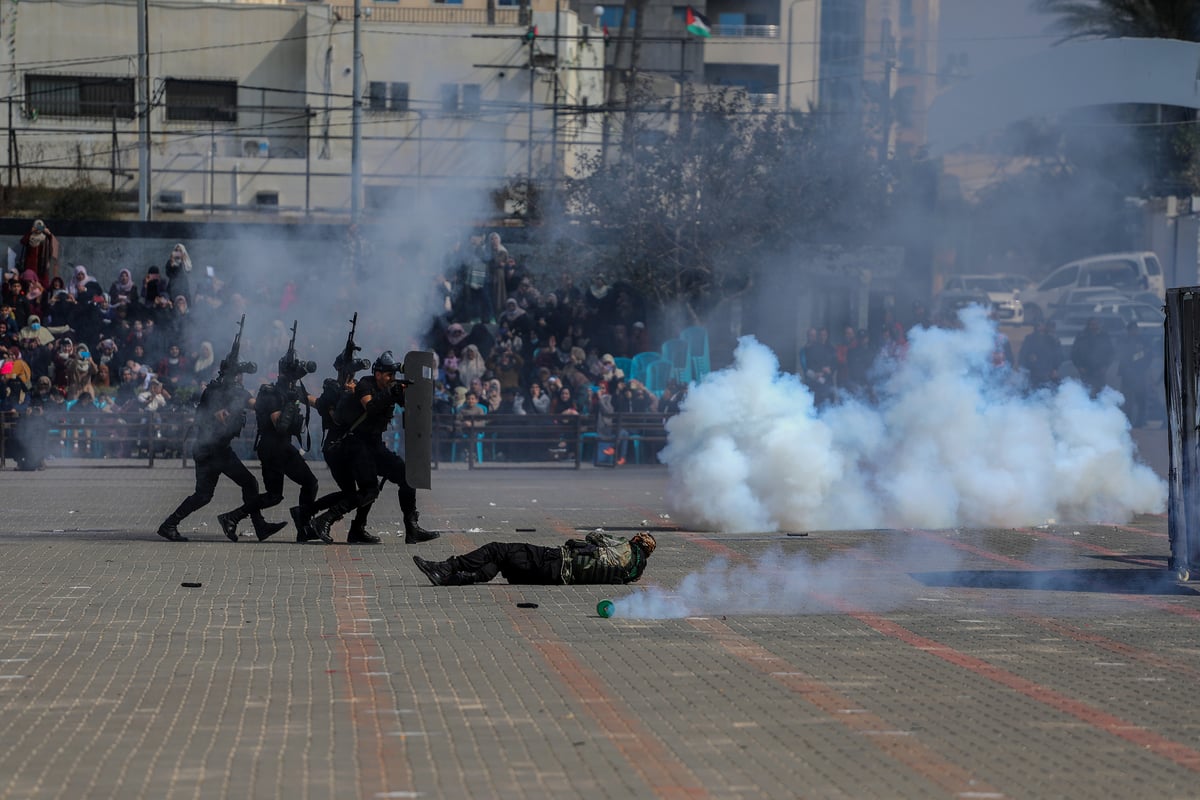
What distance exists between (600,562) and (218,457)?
4893 millimetres

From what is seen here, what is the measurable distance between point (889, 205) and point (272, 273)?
34.4ft

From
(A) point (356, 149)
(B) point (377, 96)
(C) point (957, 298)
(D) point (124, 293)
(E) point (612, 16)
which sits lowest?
(D) point (124, 293)

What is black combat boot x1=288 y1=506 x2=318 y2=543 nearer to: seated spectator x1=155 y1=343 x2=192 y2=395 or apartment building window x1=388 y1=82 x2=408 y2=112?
seated spectator x1=155 y1=343 x2=192 y2=395

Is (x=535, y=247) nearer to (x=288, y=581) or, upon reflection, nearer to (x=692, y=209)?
(x=692, y=209)

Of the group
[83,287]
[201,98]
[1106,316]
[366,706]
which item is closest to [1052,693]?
[366,706]

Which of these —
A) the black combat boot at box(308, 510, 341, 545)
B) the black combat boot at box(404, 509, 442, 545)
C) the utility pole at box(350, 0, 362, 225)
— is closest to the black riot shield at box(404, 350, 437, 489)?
the black combat boot at box(404, 509, 442, 545)

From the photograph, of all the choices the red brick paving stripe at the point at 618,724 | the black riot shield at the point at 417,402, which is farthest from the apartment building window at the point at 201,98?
the red brick paving stripe at the point at 618,724

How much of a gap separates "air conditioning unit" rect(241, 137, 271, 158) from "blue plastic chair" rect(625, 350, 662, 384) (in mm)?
12511

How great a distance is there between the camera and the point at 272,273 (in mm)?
25344

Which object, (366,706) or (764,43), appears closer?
(366,706)

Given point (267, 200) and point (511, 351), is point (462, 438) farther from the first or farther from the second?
point (267, 200)

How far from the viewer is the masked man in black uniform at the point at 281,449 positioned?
15094 mm

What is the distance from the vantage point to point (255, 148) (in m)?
35.9

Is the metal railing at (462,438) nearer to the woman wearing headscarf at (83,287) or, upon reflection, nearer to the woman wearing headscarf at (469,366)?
the woman wearing headscarf at (469,366)
